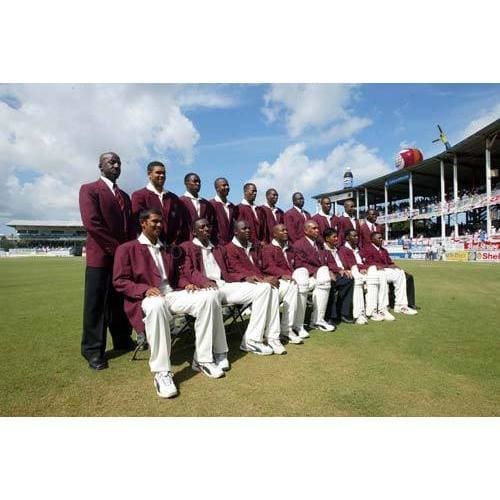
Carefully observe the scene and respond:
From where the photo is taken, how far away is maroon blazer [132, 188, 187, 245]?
512 cm

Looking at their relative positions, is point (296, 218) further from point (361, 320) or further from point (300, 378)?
point (300, 378)

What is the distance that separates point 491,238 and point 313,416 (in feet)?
103

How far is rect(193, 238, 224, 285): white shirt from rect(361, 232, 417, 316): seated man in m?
3.59

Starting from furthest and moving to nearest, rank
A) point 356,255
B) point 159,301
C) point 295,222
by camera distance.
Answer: point 295,222
point 356,255
point 159,301

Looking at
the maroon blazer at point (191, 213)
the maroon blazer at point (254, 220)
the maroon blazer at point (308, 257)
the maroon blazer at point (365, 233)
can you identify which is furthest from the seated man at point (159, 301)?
the maroon blazer at point (365, 233)

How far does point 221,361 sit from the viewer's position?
4.20 meters

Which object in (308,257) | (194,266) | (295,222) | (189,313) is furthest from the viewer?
(295,222)

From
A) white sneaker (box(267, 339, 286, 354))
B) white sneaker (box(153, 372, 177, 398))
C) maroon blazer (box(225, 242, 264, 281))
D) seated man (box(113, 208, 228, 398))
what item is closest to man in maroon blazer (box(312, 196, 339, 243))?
maroon blazer (box(225, 242, 264, 281))

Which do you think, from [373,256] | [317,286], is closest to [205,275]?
[317,286]

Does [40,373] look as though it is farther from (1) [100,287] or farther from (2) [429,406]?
(2) [429,406]

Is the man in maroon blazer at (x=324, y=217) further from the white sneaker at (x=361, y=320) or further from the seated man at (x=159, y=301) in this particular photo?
the seated man at (x=159, y=301)

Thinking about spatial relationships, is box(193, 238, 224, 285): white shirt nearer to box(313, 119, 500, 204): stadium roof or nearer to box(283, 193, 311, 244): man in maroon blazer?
box(283, 193, 311, 244): man in maroon blazer

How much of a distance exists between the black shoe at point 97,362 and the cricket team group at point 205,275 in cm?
1

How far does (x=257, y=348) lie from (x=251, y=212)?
3.02m
